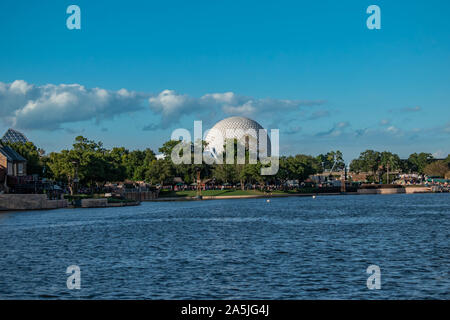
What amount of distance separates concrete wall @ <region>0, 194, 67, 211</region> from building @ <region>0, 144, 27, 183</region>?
21.7 ft

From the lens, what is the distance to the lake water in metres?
26.2

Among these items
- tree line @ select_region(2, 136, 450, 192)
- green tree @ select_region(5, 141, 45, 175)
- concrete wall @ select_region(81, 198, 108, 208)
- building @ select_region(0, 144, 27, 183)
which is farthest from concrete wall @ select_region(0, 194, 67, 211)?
green tree @ select_region(5, 141, 45, 175)

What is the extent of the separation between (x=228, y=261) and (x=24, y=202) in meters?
73.7

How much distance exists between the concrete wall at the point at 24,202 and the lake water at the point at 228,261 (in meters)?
38.5

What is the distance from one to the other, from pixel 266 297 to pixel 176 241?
2445cm

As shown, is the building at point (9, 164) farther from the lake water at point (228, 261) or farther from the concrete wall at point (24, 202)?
the lake water at point (228, 261)

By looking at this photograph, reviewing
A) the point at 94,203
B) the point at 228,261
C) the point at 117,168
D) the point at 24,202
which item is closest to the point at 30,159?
the point at 117,168

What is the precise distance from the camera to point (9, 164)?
10706 cm

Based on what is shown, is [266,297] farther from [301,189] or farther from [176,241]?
[301,189]

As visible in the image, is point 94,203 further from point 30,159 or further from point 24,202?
point 30,159

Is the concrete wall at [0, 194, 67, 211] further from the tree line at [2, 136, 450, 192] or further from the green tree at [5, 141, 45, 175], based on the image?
the green tree at [5, 141, 45, 175]

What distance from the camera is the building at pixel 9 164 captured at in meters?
103
